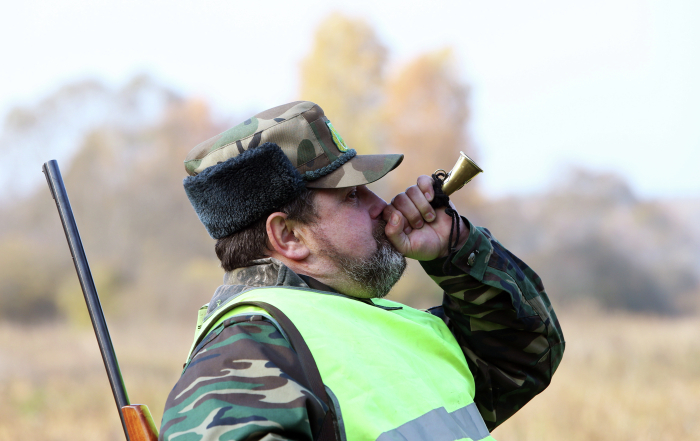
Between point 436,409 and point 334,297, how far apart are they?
0.44m

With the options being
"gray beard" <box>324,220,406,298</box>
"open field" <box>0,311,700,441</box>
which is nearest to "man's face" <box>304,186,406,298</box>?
"gray beard" <box>324,220,406,298</box>

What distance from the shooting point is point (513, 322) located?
2.29 m

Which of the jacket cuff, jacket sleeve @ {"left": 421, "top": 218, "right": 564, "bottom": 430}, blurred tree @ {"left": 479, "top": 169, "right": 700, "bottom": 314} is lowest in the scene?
blurred tree @ {"left": 479, "top": 169, "right": 700, "bottom": 314}

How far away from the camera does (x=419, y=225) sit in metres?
2.26

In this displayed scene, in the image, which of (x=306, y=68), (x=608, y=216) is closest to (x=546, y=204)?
(x=608, y=216)

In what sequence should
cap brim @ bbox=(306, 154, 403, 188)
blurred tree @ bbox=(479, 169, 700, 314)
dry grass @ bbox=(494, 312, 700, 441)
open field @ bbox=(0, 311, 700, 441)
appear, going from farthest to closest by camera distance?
blurred tree @ bbox=(479, 169, 700, 314), open field @ bbox=(0, 311, 700, 441), dry grass @ bbox=(494, 312, 700, 441), cap brim @ bbox=(306, 154, 403, 188)

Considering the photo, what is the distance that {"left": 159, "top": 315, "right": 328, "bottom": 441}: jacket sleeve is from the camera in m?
1.28

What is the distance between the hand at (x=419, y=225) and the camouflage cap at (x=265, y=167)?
226 millimetres

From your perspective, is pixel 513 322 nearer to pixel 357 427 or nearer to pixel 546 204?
pixel 357 427

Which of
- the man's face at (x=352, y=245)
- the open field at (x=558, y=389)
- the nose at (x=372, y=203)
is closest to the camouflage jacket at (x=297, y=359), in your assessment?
the man's face at (x=352, y=245)

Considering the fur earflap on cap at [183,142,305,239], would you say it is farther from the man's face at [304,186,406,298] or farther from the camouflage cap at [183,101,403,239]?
the man's face at [304,186,406,298]

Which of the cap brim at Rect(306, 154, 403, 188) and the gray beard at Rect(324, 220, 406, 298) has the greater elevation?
the cap brim at Rect(306, 154, 403, 188)

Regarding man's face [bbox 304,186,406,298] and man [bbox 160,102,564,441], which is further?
man's face [bbox 304,186,406,298]

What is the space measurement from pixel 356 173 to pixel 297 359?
2.48ft
